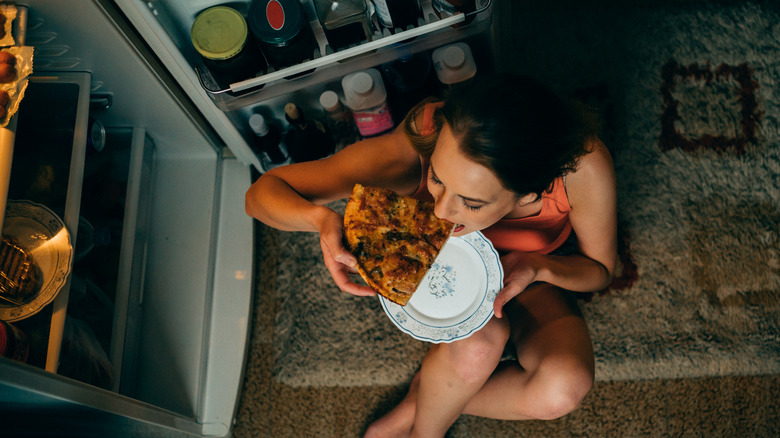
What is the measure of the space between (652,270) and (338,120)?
1029mm

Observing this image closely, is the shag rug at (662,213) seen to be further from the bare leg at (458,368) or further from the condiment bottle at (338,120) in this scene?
the condiment bottle at (338,120)

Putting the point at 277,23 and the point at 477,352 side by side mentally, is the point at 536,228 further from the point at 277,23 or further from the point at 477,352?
the point at 277,23

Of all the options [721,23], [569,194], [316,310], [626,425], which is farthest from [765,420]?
[316,310]

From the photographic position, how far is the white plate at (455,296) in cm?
114

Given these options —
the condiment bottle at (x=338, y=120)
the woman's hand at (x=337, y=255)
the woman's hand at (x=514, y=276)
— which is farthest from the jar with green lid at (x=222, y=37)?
the woman's hand at (x=514, y=276)

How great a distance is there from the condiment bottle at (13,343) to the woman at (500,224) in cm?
50

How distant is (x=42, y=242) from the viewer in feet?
2.97

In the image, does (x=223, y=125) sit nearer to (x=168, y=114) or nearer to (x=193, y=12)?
(x=168, y=114)

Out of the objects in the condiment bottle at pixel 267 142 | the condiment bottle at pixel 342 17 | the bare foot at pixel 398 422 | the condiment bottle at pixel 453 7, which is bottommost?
the bare foot at pixel 398 422

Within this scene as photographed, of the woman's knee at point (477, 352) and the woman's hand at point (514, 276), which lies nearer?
the woman's hand at point (514, 276)

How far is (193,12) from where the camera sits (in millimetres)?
1002

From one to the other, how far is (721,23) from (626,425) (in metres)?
1.30

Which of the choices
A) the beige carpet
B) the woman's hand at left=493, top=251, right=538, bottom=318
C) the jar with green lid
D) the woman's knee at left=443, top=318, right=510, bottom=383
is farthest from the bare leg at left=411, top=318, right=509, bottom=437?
the jar with green lid

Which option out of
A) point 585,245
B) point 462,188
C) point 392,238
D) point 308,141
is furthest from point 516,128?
point 308,141
